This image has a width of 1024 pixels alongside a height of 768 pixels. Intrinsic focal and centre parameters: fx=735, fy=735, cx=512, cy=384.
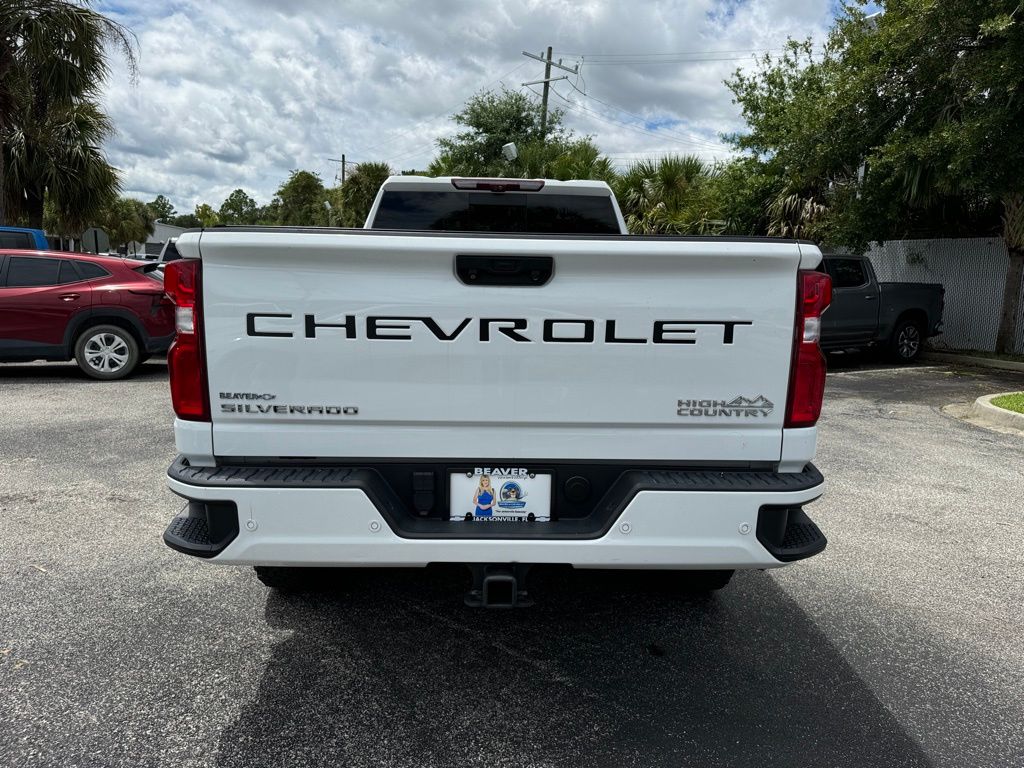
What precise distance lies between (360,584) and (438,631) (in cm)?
62

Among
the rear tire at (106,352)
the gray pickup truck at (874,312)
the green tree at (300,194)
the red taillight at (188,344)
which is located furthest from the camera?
the green tree at (300,194)

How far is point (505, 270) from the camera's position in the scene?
2.41 metres

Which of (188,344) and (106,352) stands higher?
(188,344)

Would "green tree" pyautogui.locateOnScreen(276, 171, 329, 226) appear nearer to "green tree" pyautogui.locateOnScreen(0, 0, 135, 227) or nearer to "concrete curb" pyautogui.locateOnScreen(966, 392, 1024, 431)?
"green tree" pyautogui.locateOnScreen(0, 0, 135, 227)

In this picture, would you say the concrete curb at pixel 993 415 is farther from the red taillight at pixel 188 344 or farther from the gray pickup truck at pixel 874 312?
the red taillight at pixel 188 344

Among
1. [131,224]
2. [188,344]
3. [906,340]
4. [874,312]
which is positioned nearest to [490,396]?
[188,344]

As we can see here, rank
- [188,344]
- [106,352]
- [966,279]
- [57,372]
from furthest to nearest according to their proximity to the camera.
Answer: [966,279], [57,372], [106,352], [188,344]

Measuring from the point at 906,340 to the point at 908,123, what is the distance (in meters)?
3.64

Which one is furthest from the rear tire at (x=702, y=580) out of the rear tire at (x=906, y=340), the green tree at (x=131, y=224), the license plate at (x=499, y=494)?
the green tree at (x=131, y=224)

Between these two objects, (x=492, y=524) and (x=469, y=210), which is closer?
(x=492, y=524)

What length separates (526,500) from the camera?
2.56m

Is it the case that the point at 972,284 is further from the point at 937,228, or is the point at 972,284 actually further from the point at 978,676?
the point at 978,676

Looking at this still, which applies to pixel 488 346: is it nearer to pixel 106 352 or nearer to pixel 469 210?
pixel 469 210

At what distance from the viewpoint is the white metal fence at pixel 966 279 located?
14.1m
